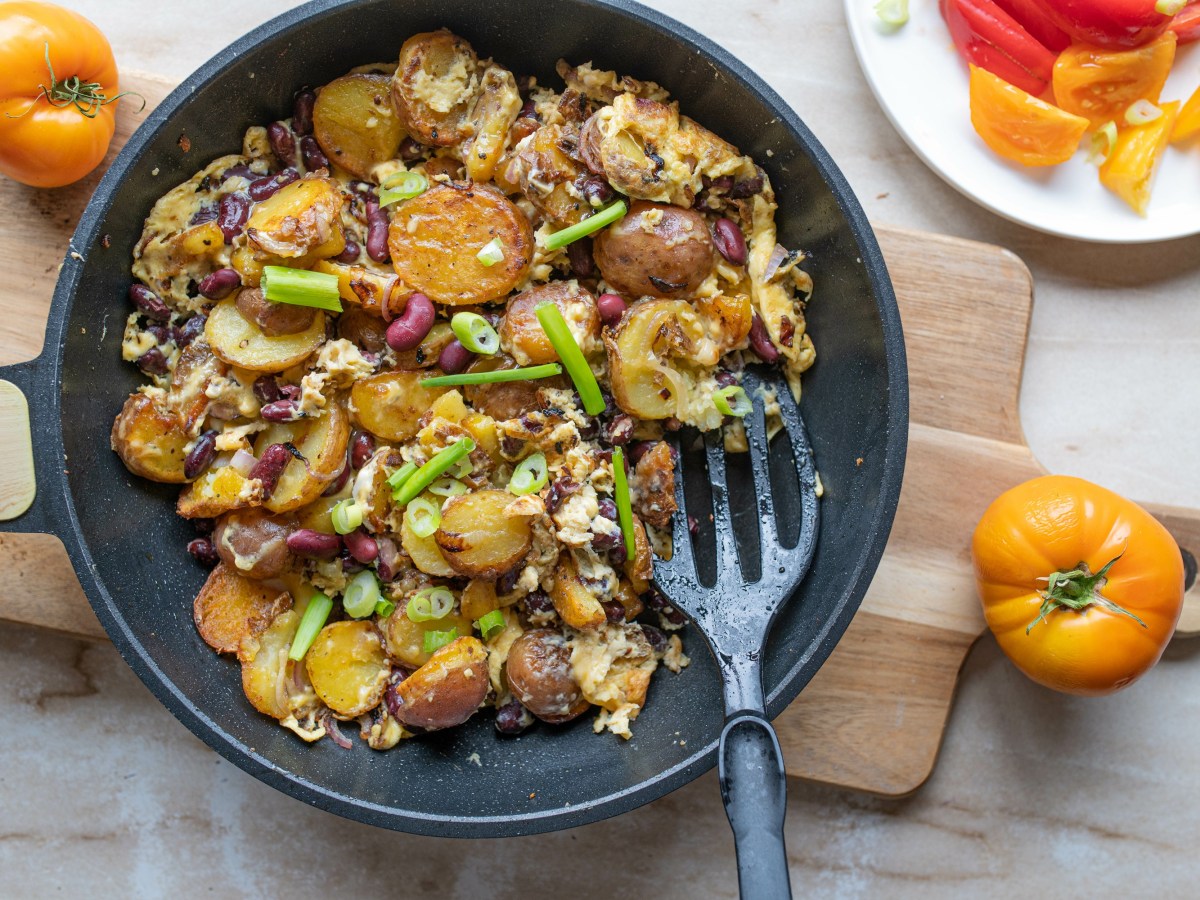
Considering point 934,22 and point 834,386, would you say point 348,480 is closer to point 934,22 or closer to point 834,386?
point 834,386

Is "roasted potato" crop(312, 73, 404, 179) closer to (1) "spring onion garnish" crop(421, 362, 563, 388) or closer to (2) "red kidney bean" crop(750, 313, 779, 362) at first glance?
(1) "spring onion garnish" crop(421, 362, 563, 388)

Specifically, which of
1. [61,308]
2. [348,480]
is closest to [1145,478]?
[348,480]

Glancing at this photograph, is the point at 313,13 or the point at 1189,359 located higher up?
the point at 313,13

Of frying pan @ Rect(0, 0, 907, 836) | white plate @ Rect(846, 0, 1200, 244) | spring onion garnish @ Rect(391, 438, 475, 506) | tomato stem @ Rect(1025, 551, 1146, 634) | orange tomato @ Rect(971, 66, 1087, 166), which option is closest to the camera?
frying pan @ Rect(0, 0, 907, 836)

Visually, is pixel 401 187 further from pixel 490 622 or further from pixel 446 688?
pixel 446 688

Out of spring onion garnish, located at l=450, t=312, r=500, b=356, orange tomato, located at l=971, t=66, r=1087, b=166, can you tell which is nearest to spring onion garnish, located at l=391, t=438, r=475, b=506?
spring onion garnish, located at l=450, t=312, r=500, b=356

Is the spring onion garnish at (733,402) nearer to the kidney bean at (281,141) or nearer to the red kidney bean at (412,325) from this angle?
the red kidney bean at (412,325)

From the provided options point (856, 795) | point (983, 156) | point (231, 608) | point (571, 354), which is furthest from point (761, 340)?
point (231, 608)
